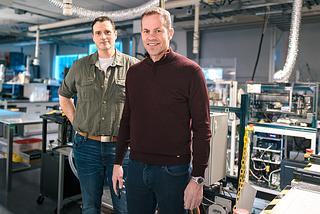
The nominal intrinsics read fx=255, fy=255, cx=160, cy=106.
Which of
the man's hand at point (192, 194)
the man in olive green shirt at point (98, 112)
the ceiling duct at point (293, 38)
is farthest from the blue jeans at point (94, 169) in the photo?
the ceiling duct at point (293, 38)

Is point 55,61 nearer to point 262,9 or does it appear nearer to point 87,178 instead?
point 262,9

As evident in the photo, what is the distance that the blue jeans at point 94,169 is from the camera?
1521 millimetres

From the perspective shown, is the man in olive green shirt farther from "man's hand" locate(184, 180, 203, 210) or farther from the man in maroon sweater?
"man's hand" locate(184, 180, 203, 210)

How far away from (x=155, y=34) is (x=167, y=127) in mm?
393

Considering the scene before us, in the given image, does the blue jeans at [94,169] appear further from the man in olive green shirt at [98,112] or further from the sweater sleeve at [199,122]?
the sweater sleeve at [199,122]

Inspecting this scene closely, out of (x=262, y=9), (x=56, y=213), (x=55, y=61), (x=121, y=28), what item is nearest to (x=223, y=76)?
(x=262, y=9)

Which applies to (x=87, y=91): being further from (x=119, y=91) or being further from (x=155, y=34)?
(x=155, y=34)

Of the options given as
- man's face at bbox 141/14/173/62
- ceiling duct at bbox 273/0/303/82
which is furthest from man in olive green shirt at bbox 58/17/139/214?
ceiling duct at bbox 273/0/303/82

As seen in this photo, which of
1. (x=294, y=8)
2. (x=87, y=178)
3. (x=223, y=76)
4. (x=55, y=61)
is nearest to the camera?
(x=87, y=178)

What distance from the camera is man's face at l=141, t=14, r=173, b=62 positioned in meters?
1.06

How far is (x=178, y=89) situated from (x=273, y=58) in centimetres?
618

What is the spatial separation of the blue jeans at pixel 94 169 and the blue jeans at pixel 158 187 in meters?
0.39

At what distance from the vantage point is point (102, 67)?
1.64m

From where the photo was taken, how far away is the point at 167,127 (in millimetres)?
1057
